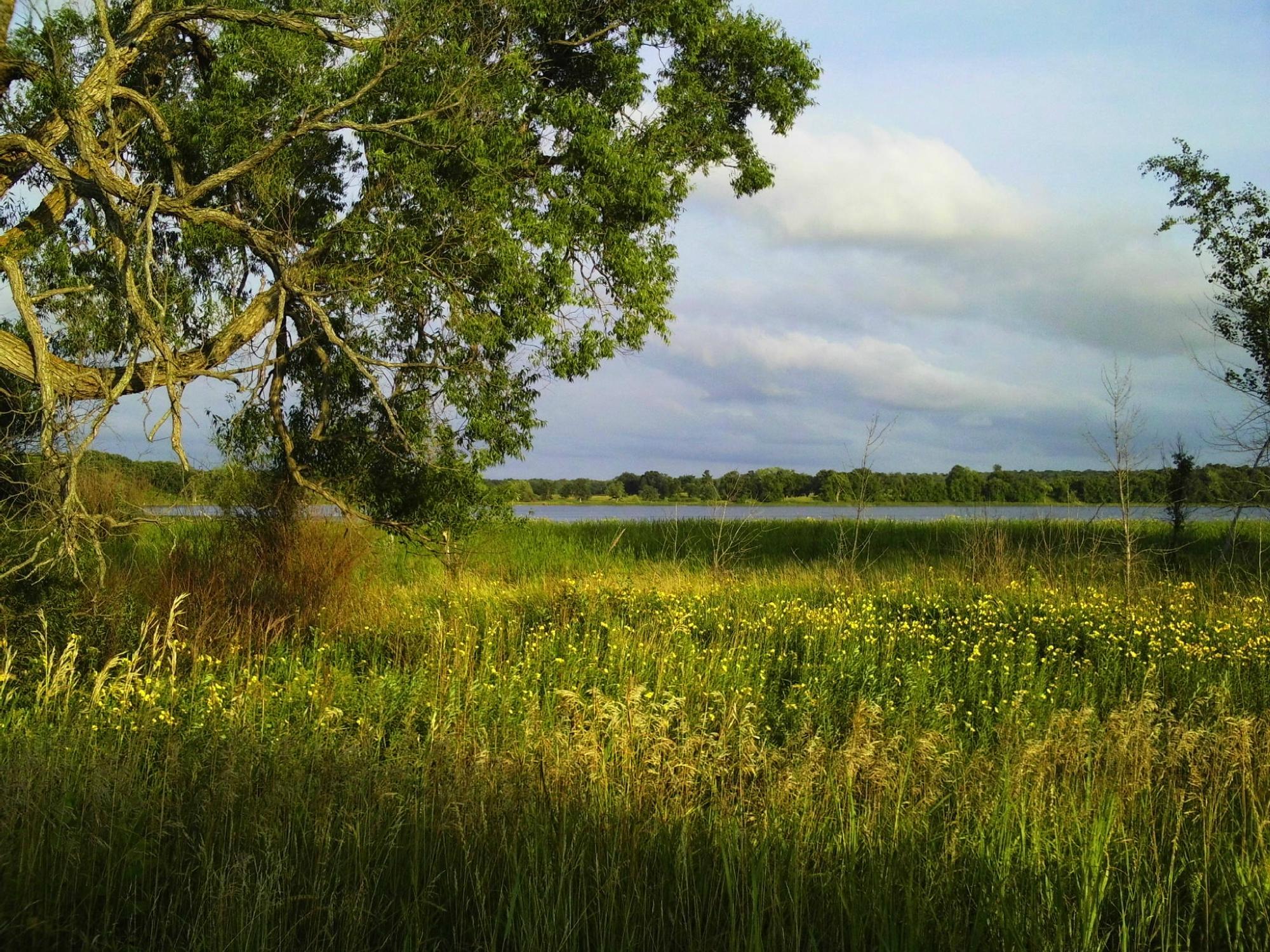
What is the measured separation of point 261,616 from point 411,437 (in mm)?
2412

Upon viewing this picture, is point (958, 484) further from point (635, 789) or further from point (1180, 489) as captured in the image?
point (635, 789)

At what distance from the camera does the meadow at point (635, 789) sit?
3.29 metres

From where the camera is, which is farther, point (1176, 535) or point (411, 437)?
point (1176, 535)

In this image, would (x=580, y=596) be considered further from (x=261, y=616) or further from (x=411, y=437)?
(x=261, y=616)

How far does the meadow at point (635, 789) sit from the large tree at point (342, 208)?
2.46m

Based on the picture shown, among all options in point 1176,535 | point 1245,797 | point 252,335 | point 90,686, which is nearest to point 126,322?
point 252,335

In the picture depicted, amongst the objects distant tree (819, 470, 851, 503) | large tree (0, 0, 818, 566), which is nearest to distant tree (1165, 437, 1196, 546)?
distant tree (819, 470, 851, 503)

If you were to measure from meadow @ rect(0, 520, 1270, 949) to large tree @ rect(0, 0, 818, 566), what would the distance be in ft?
8.09

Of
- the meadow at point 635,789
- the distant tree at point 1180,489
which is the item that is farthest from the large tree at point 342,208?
the distant tree at point 1180,489

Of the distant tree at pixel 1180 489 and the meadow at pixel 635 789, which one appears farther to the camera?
the distant tree at pixel 1180 489

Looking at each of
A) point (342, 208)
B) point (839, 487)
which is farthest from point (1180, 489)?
point (342, 208)

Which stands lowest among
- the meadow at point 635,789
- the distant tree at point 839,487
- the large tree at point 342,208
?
the meadow at point 635,789

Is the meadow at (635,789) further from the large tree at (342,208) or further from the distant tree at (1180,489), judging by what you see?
the distant tree at (1180,489)

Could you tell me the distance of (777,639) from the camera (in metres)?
8.54
